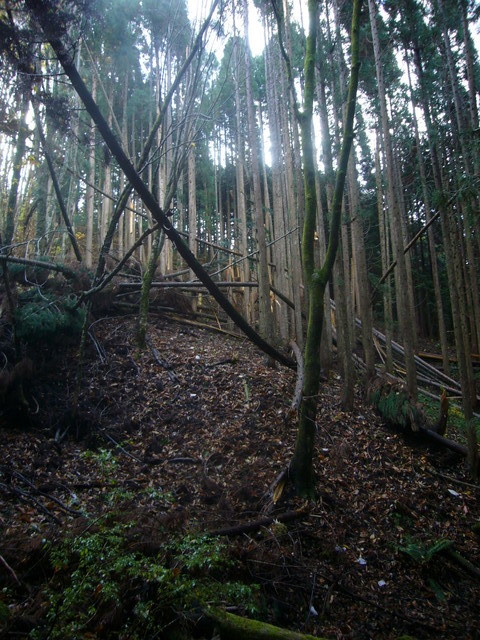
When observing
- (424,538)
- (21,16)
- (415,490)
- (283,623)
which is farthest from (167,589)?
(21,16)

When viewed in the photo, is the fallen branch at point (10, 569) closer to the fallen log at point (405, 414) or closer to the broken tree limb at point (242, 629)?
the broken tree limb at point (242, 629)

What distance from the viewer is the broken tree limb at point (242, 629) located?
235 cm

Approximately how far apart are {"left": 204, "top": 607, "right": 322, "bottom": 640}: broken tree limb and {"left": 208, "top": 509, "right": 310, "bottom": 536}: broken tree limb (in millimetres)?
913

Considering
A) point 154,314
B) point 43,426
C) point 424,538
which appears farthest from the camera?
point 154,314

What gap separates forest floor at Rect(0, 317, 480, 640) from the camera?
2980 millimetres

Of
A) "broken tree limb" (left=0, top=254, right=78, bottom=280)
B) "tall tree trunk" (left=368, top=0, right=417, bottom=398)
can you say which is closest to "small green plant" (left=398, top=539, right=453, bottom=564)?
"tall tree trunk" (left=368, top=0, right=417, bottom=398)

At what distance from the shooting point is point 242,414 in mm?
5730

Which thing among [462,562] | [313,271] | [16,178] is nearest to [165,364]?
[313,271]

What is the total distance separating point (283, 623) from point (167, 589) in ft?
3.63

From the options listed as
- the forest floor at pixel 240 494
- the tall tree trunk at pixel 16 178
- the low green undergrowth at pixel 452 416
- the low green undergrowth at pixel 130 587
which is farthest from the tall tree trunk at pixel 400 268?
the tall tree trunk at pixel 16 178

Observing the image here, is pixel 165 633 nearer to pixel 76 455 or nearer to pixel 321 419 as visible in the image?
pixel 76 455

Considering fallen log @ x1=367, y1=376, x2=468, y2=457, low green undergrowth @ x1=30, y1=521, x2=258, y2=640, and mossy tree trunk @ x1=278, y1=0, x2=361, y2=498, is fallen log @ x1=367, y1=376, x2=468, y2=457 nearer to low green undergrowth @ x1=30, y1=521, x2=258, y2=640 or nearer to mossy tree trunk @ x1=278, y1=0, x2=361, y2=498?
mossy tree trunk @ x1=278, y1=0, x2=361, y2=498

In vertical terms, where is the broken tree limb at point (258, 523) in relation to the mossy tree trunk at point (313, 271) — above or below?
below

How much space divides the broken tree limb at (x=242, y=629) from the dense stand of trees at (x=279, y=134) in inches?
114
